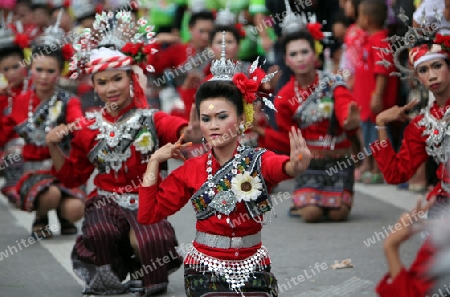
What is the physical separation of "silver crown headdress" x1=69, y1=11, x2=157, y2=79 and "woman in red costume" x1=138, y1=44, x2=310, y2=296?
1559 millimetres

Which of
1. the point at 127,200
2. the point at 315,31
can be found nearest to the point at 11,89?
the point at 315,31

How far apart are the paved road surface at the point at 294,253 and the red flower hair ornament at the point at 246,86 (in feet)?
5.25

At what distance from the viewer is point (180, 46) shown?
481 inches

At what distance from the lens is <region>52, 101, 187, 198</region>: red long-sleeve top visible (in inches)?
235

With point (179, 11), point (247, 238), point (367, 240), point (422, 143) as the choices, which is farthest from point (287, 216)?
point (179, 11)

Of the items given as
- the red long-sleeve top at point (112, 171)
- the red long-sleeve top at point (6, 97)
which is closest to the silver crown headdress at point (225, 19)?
the red long-sleeve top at point (6, 97)

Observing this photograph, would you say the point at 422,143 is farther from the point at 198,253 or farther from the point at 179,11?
the point at 179,11

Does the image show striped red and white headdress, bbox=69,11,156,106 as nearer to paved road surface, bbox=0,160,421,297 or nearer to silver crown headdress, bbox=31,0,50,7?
paved road surface, bbox=0,160,421,297

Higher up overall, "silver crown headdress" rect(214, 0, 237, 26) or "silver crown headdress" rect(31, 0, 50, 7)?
"silver crown headdress" rect(214, 0, 237, 26)

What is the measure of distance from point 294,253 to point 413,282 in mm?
3484

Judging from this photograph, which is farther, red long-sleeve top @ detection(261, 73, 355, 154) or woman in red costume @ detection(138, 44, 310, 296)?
red long-sleeve top @ detection(261, 73, 355, 154)

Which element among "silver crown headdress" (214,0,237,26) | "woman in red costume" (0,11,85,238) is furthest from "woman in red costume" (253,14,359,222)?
"woman in red costume" (0,11,85,238)

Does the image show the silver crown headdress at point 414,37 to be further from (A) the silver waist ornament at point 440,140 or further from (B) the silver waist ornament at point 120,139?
(B) the silver waist ornament at point 120,139

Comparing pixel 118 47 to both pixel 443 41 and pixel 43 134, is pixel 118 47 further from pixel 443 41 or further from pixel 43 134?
A: pixel 443 41
